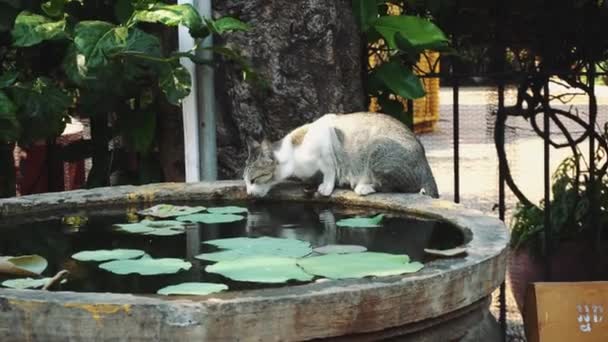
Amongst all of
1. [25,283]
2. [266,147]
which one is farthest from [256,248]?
[266,147]

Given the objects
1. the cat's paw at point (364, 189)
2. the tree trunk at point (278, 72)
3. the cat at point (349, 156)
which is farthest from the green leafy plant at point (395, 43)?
the cat's paw at point (364, 189)

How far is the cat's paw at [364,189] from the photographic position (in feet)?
9.50

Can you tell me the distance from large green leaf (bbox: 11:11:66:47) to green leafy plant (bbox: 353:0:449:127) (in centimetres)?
104

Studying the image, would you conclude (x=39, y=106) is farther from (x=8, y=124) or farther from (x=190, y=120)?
(x=190, y=120)

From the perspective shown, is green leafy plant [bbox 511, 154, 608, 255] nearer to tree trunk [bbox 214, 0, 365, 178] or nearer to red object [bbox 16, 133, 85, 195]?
tree trunk [bbox 214, 0, 365, 178]

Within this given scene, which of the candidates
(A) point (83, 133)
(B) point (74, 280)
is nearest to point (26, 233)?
(B) point (74, 280)

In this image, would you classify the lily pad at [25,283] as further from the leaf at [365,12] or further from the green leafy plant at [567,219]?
the green leafy plant at [567,219]

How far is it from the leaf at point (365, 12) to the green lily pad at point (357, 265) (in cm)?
182

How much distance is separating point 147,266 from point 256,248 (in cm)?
25

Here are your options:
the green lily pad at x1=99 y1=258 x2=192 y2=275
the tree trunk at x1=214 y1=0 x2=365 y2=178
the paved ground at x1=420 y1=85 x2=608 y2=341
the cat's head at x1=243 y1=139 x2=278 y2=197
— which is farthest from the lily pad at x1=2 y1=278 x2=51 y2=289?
the paved ground at x1=420 y1=85 x2=608 y2=341

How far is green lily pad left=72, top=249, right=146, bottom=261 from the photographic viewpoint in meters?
2.09

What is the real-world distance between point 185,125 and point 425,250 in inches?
63.8

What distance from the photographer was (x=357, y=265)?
190 cm

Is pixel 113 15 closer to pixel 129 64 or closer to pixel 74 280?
pixel 129 64
